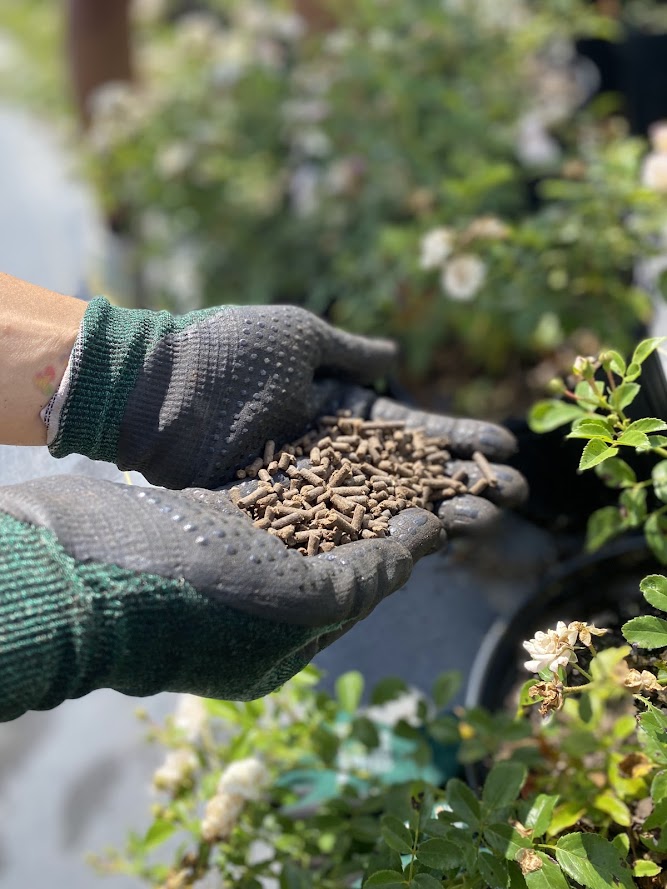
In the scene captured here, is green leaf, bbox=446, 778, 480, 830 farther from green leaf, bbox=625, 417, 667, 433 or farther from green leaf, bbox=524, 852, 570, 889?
green leaf, bbox=625, 417, 667, 433

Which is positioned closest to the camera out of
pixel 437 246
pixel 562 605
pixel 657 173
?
pixel 562 605

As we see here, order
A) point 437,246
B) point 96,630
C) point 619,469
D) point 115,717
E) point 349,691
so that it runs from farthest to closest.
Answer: point 115,717
point 437,246
point 349,691
point 619,469
point 96,630

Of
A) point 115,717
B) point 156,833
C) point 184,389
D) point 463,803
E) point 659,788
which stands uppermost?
point 184,389

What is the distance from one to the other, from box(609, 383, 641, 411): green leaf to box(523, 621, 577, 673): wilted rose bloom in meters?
0.29

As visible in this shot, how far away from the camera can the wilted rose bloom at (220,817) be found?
1072 mm

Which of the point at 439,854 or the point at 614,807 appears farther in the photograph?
the point at 614,807

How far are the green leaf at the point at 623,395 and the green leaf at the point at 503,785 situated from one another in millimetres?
462

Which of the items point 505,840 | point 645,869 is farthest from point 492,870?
point 645,869

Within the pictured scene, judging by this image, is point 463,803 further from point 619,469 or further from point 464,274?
point 464,274

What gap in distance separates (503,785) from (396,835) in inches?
5.7

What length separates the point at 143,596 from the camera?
0.77 metres

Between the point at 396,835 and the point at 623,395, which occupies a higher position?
the point at 623,395

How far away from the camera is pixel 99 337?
1021mm

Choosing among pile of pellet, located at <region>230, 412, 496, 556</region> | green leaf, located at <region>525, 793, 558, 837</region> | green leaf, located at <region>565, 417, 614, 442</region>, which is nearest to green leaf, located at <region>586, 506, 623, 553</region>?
pile of pellet, located at <region>230, 412, 496, 556</region>
